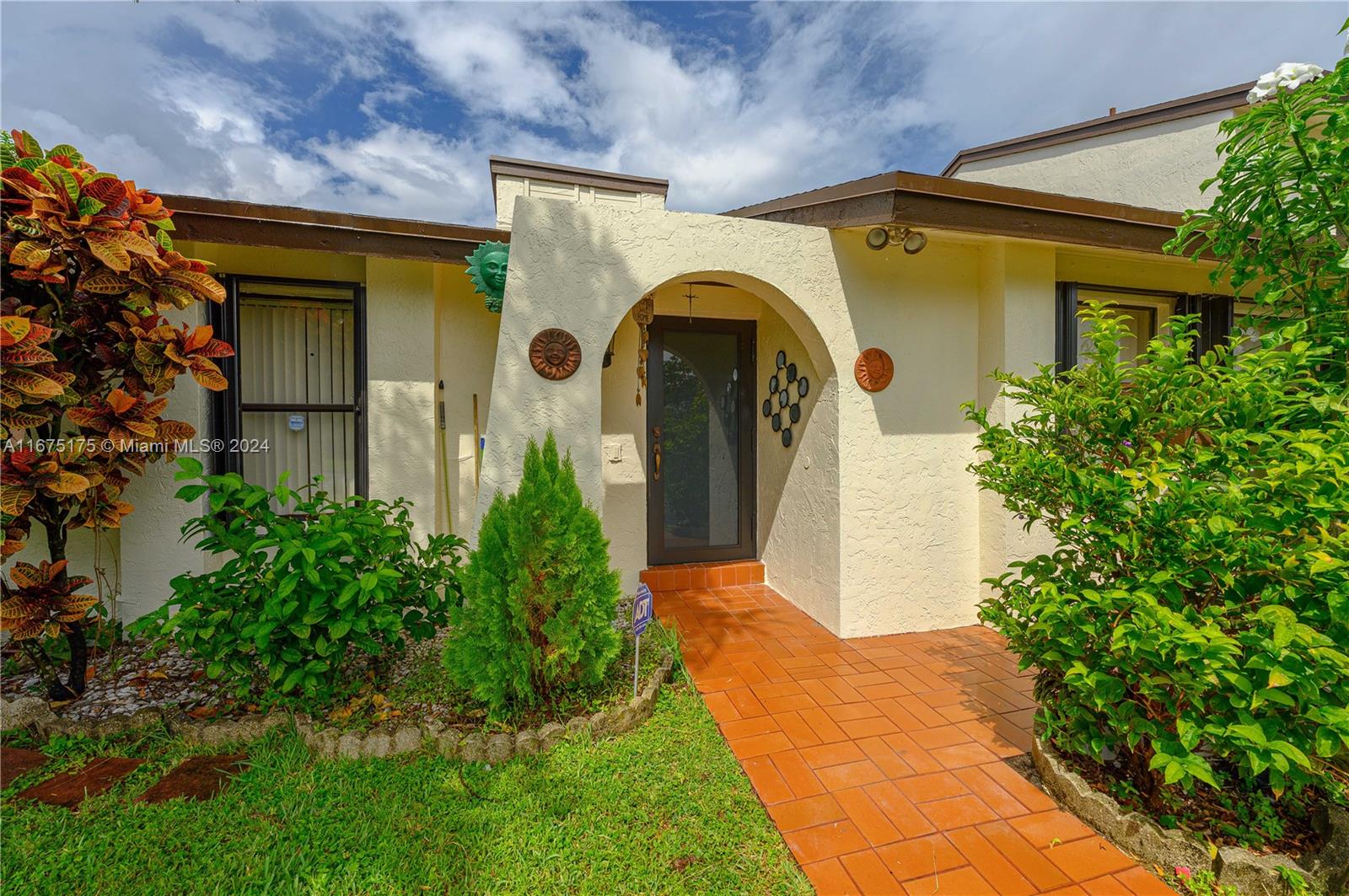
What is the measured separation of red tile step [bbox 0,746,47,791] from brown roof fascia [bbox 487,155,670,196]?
8.58 m

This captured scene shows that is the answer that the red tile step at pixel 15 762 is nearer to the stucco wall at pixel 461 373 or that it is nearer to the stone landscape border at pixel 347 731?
the stone landscape border at pixel 347 731

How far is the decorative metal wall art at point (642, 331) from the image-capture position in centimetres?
447

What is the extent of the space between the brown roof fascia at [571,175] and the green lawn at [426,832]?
8.63m

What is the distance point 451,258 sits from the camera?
421 centimetres

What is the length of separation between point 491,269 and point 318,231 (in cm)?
133

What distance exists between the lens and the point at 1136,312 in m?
5.38

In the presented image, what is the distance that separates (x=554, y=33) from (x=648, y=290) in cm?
Result: 467

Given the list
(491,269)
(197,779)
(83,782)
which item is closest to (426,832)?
(197,779)

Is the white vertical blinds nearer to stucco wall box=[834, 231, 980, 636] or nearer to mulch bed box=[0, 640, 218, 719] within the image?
mulch bed box=[0, 640, 218, 719]

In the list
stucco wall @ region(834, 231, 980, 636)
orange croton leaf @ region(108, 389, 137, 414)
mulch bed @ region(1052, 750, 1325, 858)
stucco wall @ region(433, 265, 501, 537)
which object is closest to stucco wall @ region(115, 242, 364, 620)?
orange croton leaf @ region(108, 389, 137, 414)

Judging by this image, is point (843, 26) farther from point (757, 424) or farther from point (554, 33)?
point (757, 424)

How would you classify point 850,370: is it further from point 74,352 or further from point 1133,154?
point 1133,154

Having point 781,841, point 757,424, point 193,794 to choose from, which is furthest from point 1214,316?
point 193,794

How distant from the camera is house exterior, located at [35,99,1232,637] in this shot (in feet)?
12.2
